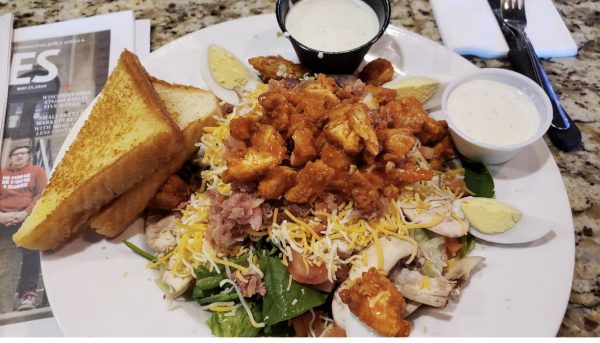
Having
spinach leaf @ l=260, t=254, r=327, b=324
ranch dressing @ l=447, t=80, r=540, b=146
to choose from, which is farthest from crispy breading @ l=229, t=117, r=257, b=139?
ranch dressing @ l=447, t=80, r=540, b=146

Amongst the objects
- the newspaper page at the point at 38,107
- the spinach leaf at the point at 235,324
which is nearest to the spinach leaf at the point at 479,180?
the spinach leaf at the point at 235,324

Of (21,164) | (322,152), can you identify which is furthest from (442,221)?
(21,164)

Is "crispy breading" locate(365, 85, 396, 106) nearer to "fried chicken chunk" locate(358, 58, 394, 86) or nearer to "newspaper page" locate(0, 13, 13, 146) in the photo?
"fried chicken chunk" locate(358, 58, 394, 86)

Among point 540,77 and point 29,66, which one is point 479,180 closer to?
point 540,77

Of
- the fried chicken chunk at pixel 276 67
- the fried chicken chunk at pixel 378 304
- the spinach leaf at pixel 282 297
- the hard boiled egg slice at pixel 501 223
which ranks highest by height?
the fried chicken chunk at pixel 276 67

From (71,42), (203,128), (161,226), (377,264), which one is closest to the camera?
(377,264)

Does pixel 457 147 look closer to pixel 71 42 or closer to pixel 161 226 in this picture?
pixel 161 226

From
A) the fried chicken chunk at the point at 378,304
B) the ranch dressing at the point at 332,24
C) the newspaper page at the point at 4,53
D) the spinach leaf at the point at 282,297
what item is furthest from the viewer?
the newspaper page at the point at 4,53

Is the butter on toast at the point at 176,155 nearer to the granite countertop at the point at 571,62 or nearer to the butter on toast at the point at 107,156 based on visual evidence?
the butter on toast at the point at 107,156
